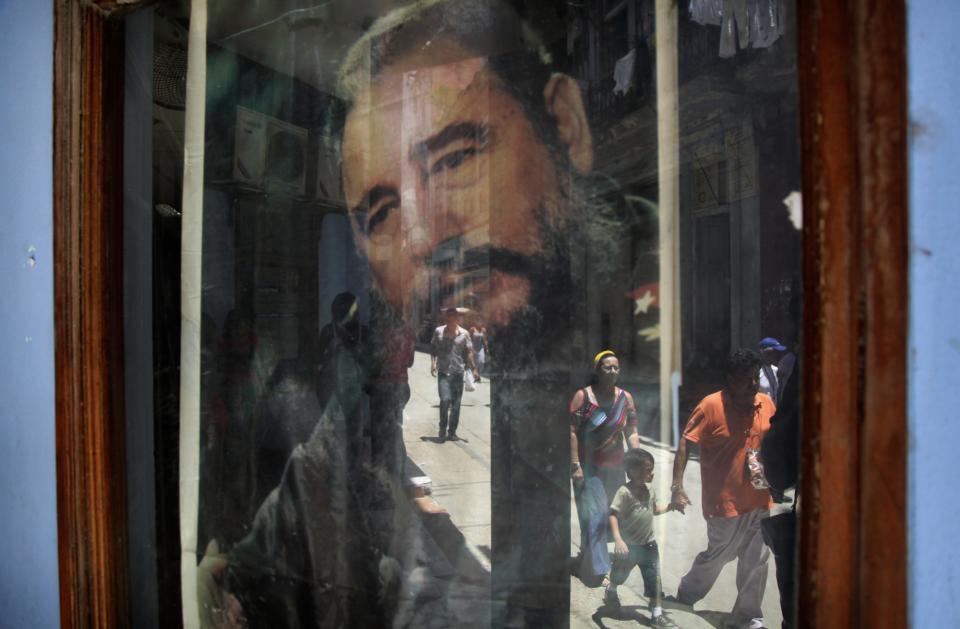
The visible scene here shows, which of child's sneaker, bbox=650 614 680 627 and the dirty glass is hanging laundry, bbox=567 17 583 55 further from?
child's sneaker, bbox=650 614 680 627

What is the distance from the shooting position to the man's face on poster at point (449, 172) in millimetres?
1391

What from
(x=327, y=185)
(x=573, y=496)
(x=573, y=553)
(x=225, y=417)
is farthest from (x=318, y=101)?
(x=573, y=553)

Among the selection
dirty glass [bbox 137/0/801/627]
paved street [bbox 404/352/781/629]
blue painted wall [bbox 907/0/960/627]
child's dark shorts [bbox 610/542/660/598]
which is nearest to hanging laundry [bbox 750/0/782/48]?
dirty glass [bbox 137/0/801/627]

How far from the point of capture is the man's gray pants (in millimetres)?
1143

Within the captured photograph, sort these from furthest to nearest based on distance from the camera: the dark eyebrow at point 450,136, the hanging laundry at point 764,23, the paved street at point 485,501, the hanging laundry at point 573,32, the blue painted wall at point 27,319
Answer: the blue painted wall at point 27,319, the dark eyebrow at point 450,136, the hanging laundry at point 573,32, the paved street at point 485,501, the hanging laundry at point 764,23

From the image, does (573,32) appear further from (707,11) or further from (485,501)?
(485,501)

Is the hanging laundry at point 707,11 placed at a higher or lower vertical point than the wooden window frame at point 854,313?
higher

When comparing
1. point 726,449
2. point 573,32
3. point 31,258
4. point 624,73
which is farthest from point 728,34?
point 31,258

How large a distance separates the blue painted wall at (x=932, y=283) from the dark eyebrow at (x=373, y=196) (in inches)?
43.9

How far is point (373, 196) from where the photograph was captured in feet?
5.04

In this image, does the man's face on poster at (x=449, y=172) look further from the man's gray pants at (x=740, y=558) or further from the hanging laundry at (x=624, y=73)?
the man's gray pants at (x=740, y=558)

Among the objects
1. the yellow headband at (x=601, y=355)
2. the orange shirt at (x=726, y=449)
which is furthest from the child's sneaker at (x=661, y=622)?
the yellow headband at (x=601, y=355)

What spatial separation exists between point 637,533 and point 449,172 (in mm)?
987

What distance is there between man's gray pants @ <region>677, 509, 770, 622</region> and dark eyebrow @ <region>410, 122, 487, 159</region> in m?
1.05
